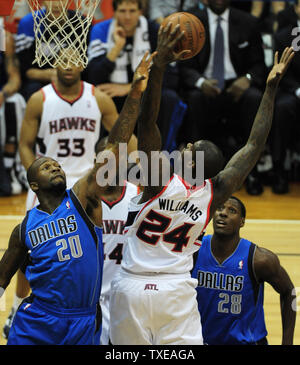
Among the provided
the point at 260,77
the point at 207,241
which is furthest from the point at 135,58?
the point at 207,241

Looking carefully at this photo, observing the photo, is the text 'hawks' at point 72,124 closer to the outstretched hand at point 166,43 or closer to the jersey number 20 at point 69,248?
the jersey number 20 at point 69,248

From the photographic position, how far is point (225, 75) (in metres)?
7.89

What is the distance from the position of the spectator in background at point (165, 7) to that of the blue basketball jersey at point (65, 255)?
15.0ft

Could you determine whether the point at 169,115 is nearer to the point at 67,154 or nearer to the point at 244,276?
the point at 67,154

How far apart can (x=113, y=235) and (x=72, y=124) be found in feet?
5.22

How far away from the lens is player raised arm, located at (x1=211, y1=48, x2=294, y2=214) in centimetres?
410

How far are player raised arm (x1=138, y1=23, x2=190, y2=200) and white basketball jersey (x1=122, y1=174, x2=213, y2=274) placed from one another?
0.11 meters

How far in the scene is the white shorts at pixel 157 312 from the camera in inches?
156

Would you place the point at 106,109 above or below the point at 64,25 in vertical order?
below

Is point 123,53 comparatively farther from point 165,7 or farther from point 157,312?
point 157,312

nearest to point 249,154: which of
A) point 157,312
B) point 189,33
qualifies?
point 189,33

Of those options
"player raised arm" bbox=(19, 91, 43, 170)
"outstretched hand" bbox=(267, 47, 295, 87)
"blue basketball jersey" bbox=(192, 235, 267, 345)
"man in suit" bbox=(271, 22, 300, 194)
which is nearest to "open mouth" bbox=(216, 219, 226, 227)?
"blue basketball jersey" bbox=(192, 235, 267, 345)

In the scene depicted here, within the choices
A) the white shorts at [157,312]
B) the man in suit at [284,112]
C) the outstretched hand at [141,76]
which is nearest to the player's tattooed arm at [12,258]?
the white shorts at [157,312]

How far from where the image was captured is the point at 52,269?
13.1ft
